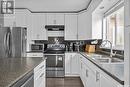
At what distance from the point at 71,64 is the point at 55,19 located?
5.68 feet

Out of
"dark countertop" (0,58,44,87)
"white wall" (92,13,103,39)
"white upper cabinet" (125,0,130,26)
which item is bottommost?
"dark countertop" (0,58,44,87)

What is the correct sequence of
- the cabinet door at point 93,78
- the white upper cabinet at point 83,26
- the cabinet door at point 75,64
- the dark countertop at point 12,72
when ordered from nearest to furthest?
1. the dark countertop at point 12,72
2. the cabinet door at point 93,78
3. the white upper cabinet at point 83,26
4. the cabinet door at point 75,64

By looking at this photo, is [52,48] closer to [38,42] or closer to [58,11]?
[38,42]

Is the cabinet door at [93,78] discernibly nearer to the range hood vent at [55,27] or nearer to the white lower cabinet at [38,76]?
the white lower cabinet at [38,76]

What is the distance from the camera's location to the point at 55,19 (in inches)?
273

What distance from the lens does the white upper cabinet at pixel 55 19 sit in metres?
6.91

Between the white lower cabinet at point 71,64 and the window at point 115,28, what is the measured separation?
133 cm

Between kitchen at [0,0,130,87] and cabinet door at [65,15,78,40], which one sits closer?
kitchen at [0,0,130,87]

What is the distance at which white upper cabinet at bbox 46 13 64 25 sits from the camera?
691 cm

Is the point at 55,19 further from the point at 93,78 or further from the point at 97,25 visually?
the point at 93,78

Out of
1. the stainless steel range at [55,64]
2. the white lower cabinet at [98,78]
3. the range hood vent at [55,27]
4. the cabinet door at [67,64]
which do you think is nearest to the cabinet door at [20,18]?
the range hood vent at [55,27]

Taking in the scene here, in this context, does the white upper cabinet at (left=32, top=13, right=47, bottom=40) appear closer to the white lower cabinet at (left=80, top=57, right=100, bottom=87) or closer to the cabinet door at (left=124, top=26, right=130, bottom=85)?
the white lower cabinet at (left=80, top=57, right=100, bottom=87)

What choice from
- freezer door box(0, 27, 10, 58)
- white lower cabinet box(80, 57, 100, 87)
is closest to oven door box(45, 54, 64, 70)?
freezer door box(0, 27, 10, 58)

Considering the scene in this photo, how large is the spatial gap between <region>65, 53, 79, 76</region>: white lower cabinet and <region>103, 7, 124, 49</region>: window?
1329 mm
